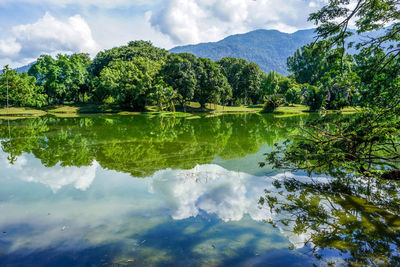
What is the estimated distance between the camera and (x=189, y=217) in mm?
6621

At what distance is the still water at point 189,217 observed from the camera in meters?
5.00

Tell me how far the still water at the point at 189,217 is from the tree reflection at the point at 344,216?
0.02 meters

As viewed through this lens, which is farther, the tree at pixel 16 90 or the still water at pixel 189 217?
the tree at pixel 16 90

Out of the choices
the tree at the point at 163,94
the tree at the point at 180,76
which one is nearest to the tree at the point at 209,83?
the tree at the point at 180,76

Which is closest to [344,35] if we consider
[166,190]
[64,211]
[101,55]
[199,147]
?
[166,190]

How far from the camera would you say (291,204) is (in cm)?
711

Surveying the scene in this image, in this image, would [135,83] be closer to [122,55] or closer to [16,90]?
[122,55]

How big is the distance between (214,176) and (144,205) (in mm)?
3510

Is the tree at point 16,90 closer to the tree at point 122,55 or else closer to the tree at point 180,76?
the tree at point 122,55

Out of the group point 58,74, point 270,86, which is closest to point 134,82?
point 58,74

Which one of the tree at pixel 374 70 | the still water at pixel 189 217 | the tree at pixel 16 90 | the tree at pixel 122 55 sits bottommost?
the still water at pixel 189 217

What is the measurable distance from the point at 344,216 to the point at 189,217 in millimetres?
4014

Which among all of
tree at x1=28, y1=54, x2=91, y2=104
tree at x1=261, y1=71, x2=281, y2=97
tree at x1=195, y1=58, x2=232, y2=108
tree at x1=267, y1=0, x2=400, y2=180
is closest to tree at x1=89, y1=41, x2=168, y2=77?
tree at x1=28, y1=54, x2=91, y2=104

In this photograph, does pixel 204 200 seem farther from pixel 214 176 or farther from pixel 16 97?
pixel 16 97
